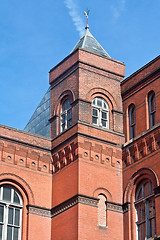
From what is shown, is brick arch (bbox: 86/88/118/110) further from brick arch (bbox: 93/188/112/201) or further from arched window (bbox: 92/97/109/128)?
brick arch (bbox: 93/188/112/201)

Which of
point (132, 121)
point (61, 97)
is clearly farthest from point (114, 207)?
point (61, 97)

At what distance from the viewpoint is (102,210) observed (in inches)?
1153

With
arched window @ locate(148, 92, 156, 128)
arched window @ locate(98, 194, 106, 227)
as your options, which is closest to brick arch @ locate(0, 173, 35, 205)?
arched window @ locate(98, 194, 106, 227)

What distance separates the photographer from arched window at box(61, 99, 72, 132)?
31911mm

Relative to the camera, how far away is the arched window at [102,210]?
28969 millimetres

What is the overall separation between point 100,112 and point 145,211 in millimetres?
6443

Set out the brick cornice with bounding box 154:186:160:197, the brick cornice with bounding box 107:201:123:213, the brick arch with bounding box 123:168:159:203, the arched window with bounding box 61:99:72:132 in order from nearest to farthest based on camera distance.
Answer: the brick cornice with bounding box 154:186:160:197 < the brick arch with bounding box 123:168:159:203 < the brick cornice with bounding box 107:201:123:213 < the arched window with bounding box 61:99:72:132

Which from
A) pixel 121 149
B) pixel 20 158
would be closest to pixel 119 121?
pixel 121 149

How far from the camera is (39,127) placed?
114 ft

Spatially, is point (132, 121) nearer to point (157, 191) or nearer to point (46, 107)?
point (157, 191)

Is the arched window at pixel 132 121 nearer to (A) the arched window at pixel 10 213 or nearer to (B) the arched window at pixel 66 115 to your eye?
(B) the arched window at pixel 66 115

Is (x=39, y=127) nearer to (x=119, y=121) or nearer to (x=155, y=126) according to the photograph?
(x=119, y=121)

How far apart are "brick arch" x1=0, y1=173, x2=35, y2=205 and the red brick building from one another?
0.17ft

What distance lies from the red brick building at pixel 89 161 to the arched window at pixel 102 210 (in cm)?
5
